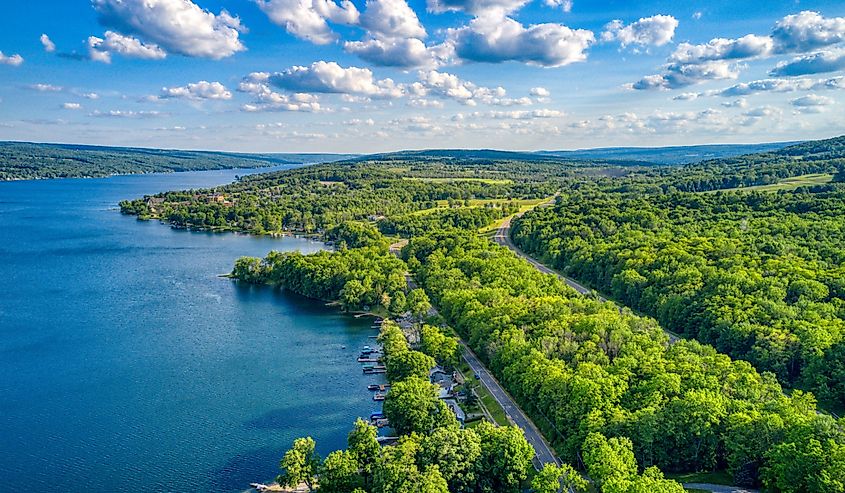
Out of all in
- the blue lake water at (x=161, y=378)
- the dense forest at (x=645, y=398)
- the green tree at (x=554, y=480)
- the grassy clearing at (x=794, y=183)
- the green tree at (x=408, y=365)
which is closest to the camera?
the green tree at (x=554, y=480)

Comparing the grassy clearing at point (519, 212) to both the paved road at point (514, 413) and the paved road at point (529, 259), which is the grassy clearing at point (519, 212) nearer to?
the paved road at point (529, 259)

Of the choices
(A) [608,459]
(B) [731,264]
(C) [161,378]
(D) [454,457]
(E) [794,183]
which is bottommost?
(C) [161,378]

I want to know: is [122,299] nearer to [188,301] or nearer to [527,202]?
[188,301]

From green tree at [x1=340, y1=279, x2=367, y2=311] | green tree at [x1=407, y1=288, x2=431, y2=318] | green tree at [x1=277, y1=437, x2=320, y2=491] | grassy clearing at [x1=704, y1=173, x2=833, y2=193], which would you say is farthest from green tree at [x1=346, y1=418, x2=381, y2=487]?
grassy clearing at [x1=704, y1=173, x2=833, y2=193]

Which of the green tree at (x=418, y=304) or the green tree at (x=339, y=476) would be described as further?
the green tree at (x=418, y=304)

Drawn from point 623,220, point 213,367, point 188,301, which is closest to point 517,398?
point 213,367

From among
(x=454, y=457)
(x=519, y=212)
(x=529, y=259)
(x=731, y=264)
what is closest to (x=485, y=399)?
(x=454, y=457)

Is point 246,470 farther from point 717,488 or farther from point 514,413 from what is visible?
point 717,488

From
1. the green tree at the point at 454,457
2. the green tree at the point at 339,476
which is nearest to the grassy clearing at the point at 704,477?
the green tree at the point at 454,457
